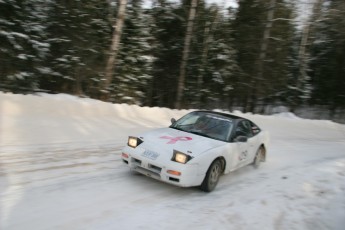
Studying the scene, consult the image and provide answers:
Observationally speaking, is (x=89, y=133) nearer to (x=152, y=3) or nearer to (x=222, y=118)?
(x=222, y=118)

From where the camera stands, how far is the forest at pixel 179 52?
17297 mm

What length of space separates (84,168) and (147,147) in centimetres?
135

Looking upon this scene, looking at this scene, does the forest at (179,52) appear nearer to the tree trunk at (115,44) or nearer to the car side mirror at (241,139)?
the tree trunk at (115,44)

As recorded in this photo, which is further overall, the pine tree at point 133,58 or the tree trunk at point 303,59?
the tree trunk at point 303,59

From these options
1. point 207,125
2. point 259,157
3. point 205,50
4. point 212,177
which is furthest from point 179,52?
point 212,177

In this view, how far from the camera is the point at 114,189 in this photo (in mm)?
6445

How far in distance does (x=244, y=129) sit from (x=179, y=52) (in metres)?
18.8

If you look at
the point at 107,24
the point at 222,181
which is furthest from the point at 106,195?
the point at 107,24

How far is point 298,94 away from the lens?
31453 millimetres

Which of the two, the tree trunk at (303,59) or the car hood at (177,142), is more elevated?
the tree trunk at (303,59)

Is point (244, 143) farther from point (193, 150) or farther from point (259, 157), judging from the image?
point (193, 150)

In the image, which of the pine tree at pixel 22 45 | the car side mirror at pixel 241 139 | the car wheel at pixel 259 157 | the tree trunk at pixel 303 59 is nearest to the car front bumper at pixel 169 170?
the car side mirror at pixel 241 139

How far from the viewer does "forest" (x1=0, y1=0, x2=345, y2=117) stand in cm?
1730

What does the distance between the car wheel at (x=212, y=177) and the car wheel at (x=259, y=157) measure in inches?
94.6
